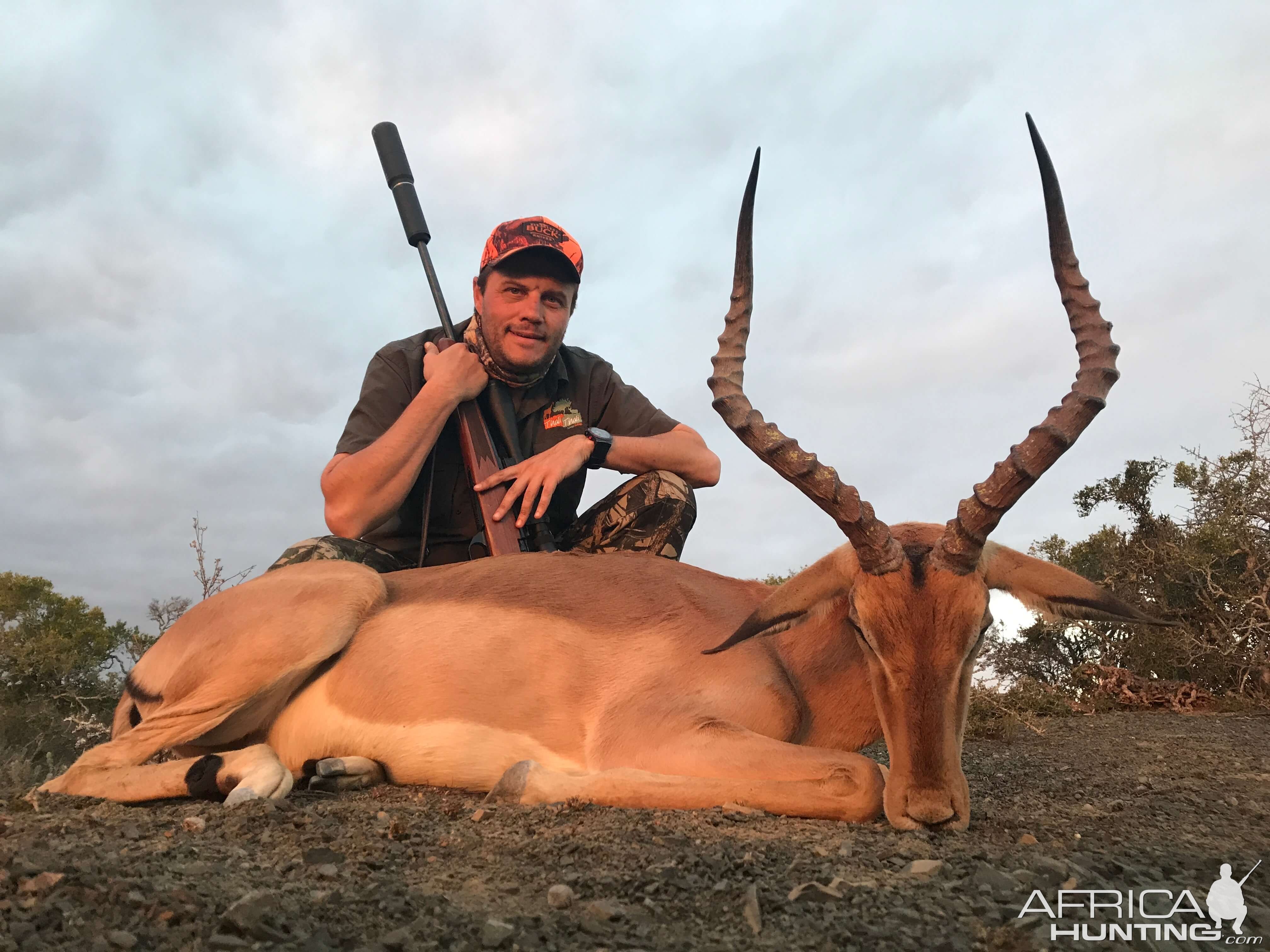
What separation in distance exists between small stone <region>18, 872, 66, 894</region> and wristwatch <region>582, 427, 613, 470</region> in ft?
14.0

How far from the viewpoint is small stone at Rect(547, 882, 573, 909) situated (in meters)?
2.26

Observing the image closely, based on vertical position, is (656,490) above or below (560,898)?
above

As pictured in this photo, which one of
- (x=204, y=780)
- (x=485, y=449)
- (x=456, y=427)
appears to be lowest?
(x=204, y=780)

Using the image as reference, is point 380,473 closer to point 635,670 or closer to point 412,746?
point 412,746

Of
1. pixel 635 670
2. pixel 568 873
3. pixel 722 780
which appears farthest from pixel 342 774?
pixel 568 873

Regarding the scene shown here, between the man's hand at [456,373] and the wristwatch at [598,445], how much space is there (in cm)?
85

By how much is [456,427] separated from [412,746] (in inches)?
112

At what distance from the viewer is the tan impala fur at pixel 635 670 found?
3.55 meters

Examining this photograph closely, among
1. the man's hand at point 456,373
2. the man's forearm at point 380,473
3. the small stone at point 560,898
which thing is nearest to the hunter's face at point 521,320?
the man's hand at point 456,373

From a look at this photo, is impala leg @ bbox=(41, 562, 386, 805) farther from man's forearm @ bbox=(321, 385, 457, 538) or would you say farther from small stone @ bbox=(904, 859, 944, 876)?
small stone @ bbox=(904, 859, 944, 876)

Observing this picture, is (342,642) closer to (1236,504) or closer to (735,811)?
(735,811)

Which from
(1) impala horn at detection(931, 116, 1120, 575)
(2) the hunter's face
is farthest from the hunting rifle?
(1) impala horn at detection(931, 116, 1120, 575)

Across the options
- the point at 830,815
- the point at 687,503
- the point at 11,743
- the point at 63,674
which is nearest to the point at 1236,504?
the point at 687,503

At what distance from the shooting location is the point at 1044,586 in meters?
3.98
